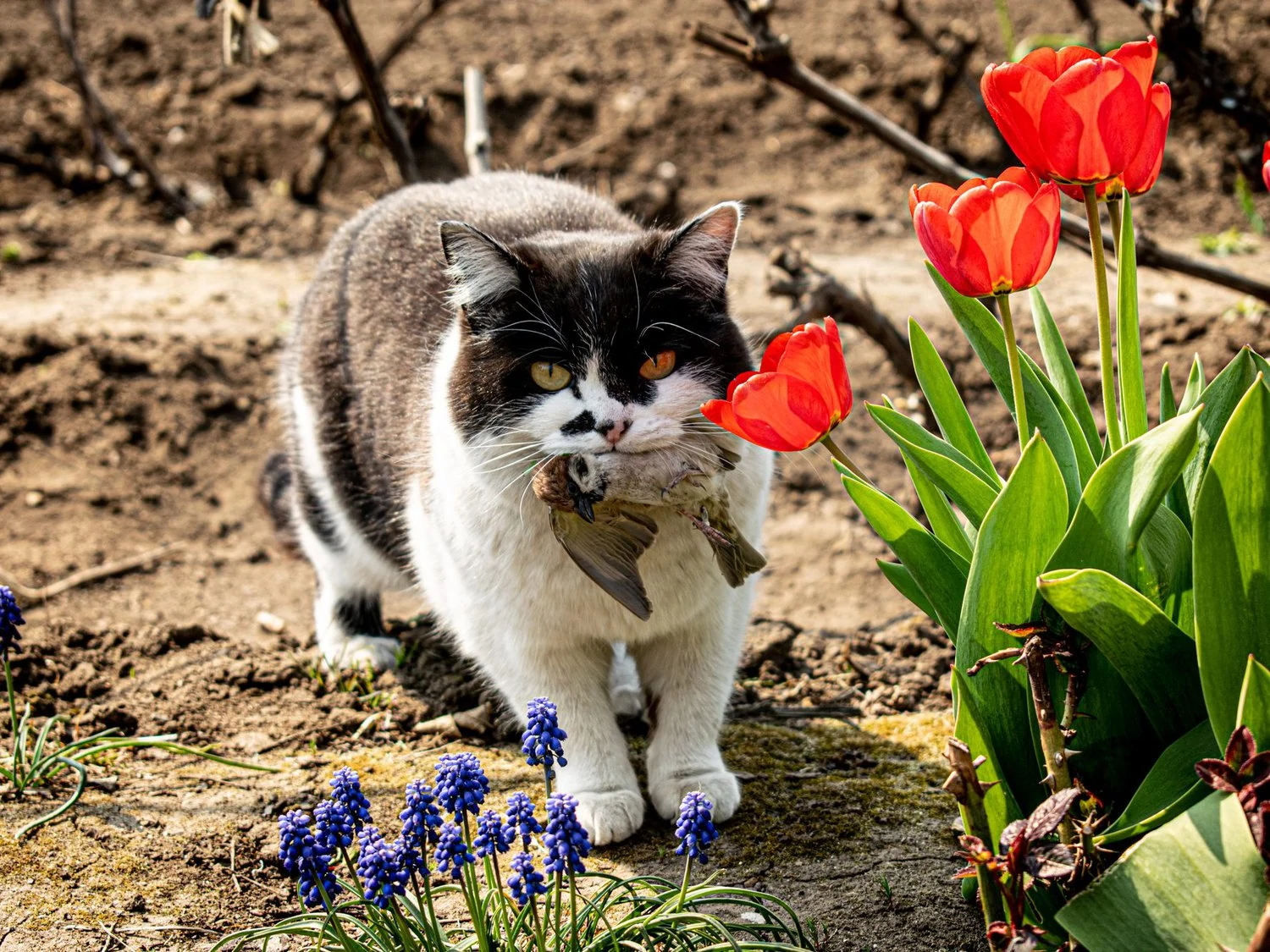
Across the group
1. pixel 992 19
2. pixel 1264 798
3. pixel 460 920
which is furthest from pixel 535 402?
pixel 992 19

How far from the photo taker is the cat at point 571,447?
2.23 meters

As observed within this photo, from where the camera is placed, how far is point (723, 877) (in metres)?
2.19

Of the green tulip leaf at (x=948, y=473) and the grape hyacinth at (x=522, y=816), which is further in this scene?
the green tulip leaf at (x=948, y=473)

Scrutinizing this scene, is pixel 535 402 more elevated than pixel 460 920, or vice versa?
pixel 535 402

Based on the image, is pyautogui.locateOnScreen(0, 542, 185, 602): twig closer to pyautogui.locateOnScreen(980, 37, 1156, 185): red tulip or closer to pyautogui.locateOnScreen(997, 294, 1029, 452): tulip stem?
pyautogui.locateOnScreen(997, 294, 1029, 452): tulip stem

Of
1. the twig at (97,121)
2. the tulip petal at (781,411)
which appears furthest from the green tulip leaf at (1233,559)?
the twig at (97,121)

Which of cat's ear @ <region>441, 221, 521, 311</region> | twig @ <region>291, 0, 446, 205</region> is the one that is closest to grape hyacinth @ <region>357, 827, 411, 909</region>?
cat's ear @ <region>441, 221, 521, 311</region>

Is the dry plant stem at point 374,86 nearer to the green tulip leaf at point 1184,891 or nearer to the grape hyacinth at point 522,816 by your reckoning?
the grape hyacinth at point 522,816

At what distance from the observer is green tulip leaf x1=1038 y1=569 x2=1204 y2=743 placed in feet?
4.82

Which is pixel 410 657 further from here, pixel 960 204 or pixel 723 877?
pixel 960 204

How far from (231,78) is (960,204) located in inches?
282

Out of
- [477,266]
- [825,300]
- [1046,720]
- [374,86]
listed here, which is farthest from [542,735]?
[374,86]

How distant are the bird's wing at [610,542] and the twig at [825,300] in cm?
161

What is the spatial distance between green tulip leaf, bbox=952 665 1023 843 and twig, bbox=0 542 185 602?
3115mm
